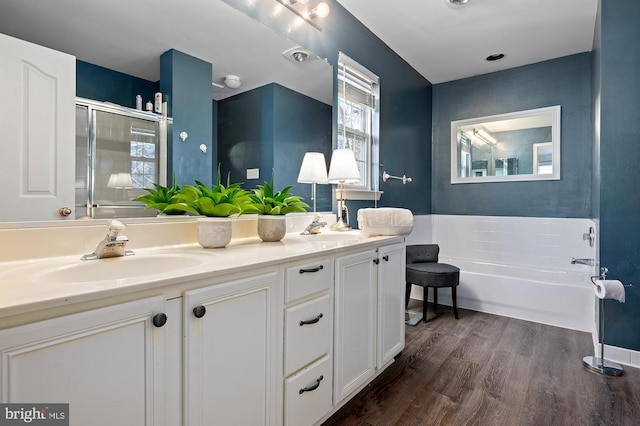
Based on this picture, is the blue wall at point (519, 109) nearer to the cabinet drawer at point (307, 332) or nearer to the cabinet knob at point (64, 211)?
the cabinet drawer at point (307, 332)

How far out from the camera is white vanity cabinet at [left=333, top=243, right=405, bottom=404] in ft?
4.98

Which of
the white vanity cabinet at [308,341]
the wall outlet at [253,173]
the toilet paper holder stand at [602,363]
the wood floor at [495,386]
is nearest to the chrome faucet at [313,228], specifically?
the wall outlet at [253,173]

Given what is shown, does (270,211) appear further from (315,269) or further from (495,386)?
(495,386)

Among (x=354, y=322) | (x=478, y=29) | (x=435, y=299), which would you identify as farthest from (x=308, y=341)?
(x=478, y=29)

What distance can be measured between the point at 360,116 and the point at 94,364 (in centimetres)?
245

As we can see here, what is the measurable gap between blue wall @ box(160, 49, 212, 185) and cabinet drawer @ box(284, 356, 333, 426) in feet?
3.26

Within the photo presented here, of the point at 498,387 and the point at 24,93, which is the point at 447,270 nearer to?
the point at 498,387

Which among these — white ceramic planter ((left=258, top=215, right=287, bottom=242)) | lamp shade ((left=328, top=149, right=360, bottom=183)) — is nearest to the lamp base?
lamp shade ((left=328, top=149, right=360, bottom=183))

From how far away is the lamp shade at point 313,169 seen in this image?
7.18ft

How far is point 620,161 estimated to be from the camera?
210 cm

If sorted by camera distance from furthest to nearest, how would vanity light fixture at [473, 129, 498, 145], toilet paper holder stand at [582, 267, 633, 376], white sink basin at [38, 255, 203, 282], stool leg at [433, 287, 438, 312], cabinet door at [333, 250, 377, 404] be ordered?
vanity light fixture at [473, 129, 498, 145]
stool leg at [433, 287, 438, 312]
toilet paper holder stand at [582, 267, 633, 376]
cabinet door at [333, 250, 377, 404]
white sink basin at [38, 255, 203, 282]

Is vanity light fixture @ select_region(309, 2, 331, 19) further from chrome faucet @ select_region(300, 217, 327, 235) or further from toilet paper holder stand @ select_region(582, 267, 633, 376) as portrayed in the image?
toilet paper holder stand @ select_region(582, 267, 633, 376)

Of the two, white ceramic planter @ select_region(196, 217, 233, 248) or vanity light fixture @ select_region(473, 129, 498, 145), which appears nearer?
white ceramic planter @ select_region(196, 217, 233, 248)

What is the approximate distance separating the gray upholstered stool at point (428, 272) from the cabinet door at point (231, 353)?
1.97 m
